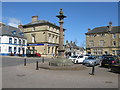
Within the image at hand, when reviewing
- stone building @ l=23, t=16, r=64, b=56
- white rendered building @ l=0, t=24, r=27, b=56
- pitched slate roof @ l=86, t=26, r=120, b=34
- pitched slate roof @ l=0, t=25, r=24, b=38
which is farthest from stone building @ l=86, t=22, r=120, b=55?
pitched slate roof @ l=0, t=25, r=24, b=38

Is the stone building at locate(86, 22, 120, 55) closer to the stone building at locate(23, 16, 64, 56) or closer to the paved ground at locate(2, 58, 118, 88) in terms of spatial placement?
the stone building at locate(23, 16, 64, 56)

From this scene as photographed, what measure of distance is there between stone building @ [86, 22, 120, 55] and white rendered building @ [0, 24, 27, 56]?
27.6 metres

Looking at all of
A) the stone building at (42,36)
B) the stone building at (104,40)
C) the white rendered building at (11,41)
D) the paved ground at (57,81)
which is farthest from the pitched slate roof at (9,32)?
the paved ground at (57,81)

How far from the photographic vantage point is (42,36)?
4884 centimetres

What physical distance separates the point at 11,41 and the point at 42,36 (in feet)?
31.7

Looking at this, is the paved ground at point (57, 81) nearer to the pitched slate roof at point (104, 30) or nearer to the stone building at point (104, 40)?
the stone building at point (104, 40)

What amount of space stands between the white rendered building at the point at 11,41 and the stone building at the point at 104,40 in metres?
27.6

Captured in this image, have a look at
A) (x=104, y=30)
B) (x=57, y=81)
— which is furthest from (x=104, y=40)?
(x=57, y=81)

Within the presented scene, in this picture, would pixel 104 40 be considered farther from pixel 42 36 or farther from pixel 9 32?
pixel 9 32

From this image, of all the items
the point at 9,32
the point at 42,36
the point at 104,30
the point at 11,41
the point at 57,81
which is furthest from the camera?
the point at 104,30

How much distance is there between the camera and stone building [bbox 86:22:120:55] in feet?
188

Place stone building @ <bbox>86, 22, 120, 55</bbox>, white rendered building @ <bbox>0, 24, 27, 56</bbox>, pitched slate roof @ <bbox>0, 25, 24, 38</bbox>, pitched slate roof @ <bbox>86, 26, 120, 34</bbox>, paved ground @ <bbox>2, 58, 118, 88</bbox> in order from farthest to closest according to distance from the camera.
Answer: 1. pitched slate roof @ <bbox>86, 26, 120, 34</bbox>
2. stone building @ <bbox>86, 22, 120, 55</bbox>
3. pitched slate roof @ <bbox>0, 25, 24, 38</bbox>
4. white rendered building @ <bbox>0, 24, 27, 56</bbox>
5. paved ground @ <bbox>2, 58, 118, 88</bbox>

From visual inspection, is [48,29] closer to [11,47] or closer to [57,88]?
[11,47]

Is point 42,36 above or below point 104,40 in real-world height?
above
